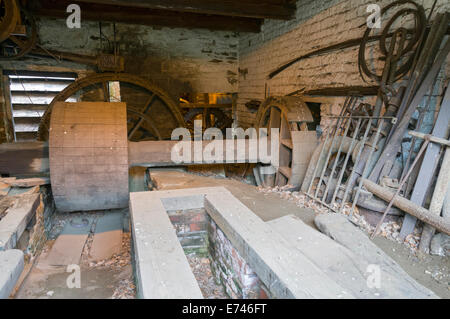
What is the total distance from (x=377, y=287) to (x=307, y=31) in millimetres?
3938

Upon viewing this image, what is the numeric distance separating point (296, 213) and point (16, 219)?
94.0 inches

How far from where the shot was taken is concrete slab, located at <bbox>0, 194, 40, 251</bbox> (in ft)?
6.57

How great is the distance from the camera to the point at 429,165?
2414 millimetres

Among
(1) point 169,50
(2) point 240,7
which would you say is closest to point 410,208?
(2) point 240,7

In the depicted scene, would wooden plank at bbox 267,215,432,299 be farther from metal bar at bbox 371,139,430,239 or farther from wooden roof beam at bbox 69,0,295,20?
wooden roof beam at bbox 69,0,295,20

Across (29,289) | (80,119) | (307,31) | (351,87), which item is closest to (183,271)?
(29,289)

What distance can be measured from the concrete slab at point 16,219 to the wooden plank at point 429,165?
294cm

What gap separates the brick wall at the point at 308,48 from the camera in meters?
3.59

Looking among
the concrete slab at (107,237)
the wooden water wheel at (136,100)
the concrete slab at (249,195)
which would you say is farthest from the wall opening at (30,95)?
the concrete slab at (249,195)

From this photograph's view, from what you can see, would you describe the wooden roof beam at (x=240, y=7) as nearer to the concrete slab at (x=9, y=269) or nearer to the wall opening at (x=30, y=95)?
the wall opening at (x=30, y=95)

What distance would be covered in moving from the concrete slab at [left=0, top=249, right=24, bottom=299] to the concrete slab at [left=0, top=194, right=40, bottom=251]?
21cm

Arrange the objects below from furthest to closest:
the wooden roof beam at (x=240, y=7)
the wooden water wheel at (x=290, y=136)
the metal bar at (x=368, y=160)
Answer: the wooden roof beam at (x=240, y=7) < the wooden water wheel at (x=290, y=136) < the metal bar at (x=368, y=160)

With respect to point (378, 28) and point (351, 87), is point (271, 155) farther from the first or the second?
point (378, 28)

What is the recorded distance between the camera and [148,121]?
5.82m
